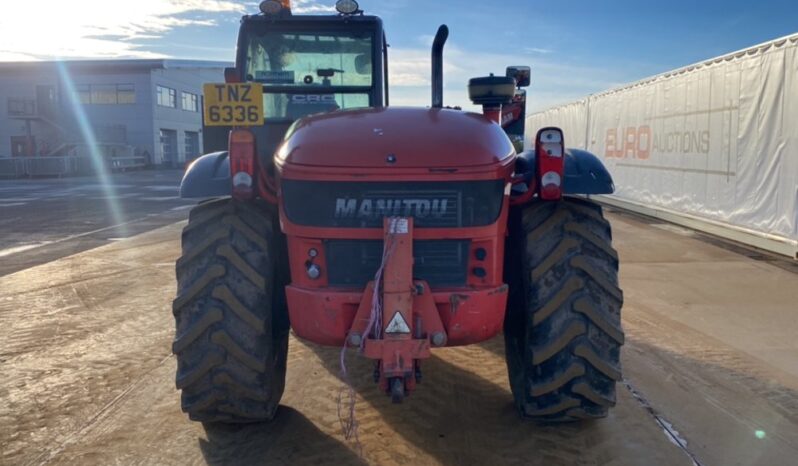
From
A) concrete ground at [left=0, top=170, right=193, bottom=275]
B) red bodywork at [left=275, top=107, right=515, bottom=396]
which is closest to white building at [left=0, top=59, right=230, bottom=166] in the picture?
concrete ground at [left=0, top=170, right=193, bottom=275]

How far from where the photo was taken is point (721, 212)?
1216cm

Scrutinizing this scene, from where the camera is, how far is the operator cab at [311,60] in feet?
19.2

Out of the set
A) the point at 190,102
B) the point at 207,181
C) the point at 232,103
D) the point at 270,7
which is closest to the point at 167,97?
the point at 190,102

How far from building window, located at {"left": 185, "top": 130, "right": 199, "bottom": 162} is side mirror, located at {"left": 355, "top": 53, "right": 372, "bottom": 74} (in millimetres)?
51546

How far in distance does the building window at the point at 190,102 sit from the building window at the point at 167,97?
1.86 meters

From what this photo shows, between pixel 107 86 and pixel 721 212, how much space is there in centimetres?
4482

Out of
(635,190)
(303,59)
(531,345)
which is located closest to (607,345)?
(531,345)

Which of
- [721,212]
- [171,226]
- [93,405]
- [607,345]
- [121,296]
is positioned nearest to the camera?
[607,345]

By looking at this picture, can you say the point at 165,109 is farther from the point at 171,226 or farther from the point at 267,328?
the point at 267,328

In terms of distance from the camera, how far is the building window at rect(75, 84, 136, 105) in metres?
47.1

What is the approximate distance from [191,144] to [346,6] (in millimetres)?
53063

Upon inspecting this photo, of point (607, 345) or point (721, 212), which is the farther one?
point (721, 212)

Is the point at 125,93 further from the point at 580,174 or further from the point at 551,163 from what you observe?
the point at 551,163

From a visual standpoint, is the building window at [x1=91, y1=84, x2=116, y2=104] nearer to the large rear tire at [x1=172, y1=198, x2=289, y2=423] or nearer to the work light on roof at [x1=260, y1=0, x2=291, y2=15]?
the work light on roof at [x1=260, y1=0, x2=291, y2=15]
